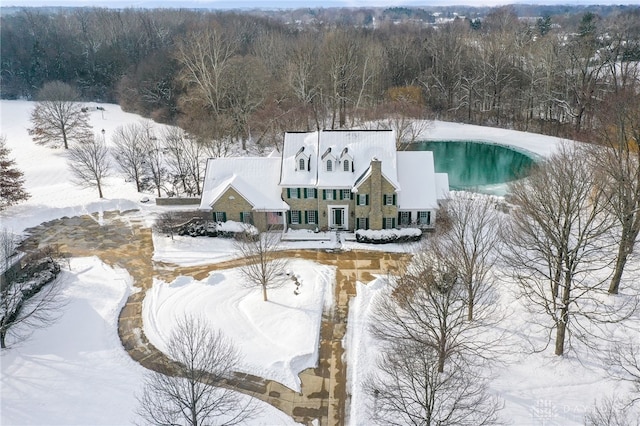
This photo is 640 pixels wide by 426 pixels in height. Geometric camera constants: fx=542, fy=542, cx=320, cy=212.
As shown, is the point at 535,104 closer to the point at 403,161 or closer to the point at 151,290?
the point at 403,161

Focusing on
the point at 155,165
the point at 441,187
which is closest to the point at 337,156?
the point at 441,187

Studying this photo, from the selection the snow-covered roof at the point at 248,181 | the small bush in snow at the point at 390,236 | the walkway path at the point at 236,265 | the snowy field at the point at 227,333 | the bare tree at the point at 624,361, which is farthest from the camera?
the snow-covered roof at the point at 248,181

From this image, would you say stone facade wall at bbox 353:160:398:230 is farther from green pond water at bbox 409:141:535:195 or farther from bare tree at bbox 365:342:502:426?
bare tree at bbox 365:342:502:426

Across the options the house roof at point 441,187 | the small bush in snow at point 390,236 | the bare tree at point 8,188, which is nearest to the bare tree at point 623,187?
the house roof at point 441,187

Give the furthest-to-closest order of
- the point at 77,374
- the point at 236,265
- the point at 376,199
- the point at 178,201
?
the point at 178,201 < the point at 376,199 < the point at 236,265 < the point at 77,374

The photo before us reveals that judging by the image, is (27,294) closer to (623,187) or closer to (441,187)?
(441,187)

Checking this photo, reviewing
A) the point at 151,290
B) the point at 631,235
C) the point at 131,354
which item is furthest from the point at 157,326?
the point at 631,235

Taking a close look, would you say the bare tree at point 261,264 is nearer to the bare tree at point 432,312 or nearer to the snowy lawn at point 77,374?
the bare tree at point 432,312
